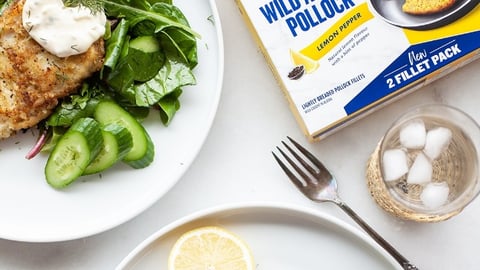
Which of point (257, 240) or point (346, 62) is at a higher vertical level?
point (346, 62)

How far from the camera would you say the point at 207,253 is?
2309 mm

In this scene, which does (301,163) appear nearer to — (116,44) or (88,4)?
(116,44)

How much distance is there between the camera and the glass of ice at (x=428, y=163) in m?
2.38

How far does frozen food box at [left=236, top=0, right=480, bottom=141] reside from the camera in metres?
2.35

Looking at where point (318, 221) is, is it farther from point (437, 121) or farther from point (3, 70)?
point (3, 70)

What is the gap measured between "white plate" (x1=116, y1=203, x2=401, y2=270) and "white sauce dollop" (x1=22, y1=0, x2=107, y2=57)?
26.0 inches

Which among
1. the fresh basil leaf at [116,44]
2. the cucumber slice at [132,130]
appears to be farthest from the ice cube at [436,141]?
the fresh basil leaf at [116,44]

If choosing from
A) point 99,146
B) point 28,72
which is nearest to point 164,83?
point 99,146

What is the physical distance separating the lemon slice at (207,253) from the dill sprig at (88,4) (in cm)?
76

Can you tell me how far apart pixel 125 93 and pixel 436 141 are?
1.01 metres

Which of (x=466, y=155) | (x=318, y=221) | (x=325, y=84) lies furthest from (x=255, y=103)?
(x=466, y=155)

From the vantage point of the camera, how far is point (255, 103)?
260 cm

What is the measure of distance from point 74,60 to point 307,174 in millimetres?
844

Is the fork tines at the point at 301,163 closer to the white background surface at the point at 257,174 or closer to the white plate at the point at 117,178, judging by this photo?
the white background surface at the point at 257,174
